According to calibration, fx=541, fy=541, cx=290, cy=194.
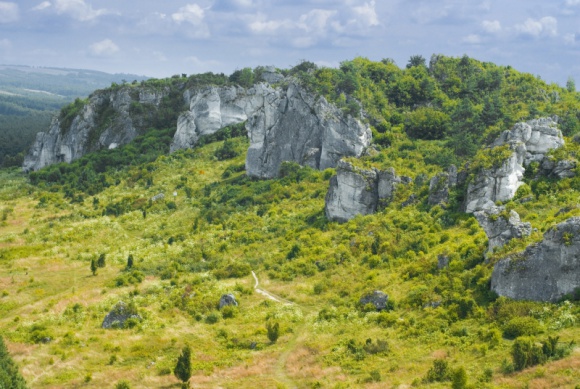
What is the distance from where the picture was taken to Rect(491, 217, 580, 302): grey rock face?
33.6 meters

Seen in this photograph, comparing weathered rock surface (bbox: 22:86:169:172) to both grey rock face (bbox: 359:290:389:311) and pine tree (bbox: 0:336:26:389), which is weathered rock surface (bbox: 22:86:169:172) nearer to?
grey rock face (bbox: 359:290:389:311)

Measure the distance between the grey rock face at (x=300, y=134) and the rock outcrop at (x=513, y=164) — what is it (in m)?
24.9

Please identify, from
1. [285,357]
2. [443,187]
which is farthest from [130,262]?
[443,187]

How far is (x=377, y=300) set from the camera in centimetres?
4153

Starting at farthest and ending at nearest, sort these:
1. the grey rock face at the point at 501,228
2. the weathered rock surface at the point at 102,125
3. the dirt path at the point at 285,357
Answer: the weathered rock surface at the point at 102,125
the grey rock face at the point at 501,228
the dirt path at the point at 285,357

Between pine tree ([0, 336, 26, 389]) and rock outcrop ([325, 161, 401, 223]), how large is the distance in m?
38.9

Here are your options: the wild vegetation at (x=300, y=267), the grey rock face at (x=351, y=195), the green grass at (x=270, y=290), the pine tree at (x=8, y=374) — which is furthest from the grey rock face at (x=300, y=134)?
the pine tree at (x=8, y=374)

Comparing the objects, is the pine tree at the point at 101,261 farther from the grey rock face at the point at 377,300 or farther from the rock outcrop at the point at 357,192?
the grey rock face at the point at 377,300

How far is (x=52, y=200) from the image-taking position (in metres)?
91.3

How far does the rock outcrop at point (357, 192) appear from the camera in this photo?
61.8 metres

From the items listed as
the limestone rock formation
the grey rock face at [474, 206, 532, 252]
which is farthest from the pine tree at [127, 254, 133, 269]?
the grey rock face at [474, 206, 532, 252]

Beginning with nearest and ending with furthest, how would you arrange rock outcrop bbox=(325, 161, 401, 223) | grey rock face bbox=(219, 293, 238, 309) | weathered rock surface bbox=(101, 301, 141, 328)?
weathered rock surface bbox=(101, 301, 141, 328) → grey rock face bbox=(219, 293, 238, 309) → rock outcrop bbox=(325, 161, 401, 223)

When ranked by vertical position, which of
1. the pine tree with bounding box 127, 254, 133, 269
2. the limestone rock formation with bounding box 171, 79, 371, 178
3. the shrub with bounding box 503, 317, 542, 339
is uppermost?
the limestone rock formation with bounding box 171, 79, 371, 178

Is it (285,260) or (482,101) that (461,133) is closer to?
(482,101)
